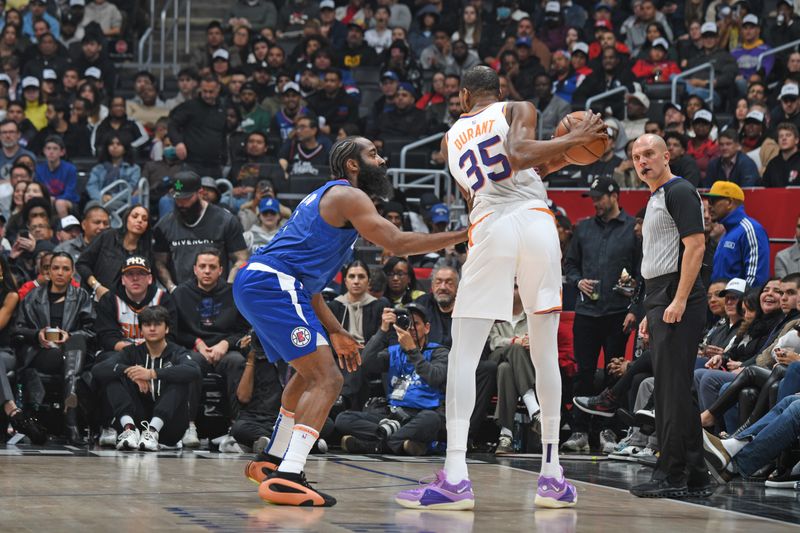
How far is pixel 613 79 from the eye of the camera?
17062 millimetres

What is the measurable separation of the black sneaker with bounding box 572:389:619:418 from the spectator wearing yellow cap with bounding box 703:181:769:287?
163 cm

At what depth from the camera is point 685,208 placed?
709 centimetres

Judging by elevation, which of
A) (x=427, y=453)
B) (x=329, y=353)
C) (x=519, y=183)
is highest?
(x=519, y=183)

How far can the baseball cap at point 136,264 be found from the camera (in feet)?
35.0

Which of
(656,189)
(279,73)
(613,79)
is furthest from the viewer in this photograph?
(279,73)

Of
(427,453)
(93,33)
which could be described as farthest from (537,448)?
(93,33)

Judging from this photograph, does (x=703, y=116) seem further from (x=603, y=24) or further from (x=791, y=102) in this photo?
(x=603, y=24)

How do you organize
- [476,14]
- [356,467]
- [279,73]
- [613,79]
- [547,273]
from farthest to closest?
[476,14]
[279,73]
[613,79]
[356,467]
[547,273]

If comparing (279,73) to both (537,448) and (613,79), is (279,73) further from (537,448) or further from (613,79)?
(537,448)

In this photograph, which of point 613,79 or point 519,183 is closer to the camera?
point 519,183

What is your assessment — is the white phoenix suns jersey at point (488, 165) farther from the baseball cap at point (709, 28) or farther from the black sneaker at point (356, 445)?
the baseball cap at point (709, 28)

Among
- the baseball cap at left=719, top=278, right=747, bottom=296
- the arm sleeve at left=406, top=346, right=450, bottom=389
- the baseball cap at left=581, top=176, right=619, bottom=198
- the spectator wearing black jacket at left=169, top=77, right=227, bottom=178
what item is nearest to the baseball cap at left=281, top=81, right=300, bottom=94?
the spectator wearing black jacket at left=169, top=77, right=227, bottom=178

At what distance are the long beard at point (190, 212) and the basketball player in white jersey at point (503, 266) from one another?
17.8ft

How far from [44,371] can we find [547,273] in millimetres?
5824
